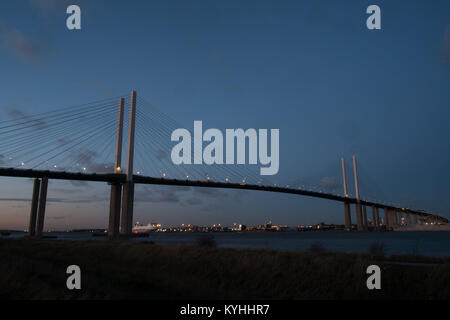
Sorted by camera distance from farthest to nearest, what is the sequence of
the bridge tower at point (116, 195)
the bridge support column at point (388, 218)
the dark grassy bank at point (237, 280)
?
the bridge support column at point (388, 218), the bridge tower at point (116, 195), the dark grassy bank at point (237, 280)

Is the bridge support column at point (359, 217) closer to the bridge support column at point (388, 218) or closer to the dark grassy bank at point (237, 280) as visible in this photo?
the bridge support column at point (388, 218)

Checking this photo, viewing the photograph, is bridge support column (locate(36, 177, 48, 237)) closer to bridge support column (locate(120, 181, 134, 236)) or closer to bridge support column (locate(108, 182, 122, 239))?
bridge support column (locate(108, 182, 122, 239))

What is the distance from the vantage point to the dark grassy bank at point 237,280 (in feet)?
36.8

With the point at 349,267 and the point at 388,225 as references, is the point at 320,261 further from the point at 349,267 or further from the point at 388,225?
the point at 388,225

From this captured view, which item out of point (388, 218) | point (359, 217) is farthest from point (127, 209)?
point (388, 218)

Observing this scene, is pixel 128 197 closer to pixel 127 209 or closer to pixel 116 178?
pixel 127 209

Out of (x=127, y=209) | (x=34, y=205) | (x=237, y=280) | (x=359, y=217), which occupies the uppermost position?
(x=359, y=217)

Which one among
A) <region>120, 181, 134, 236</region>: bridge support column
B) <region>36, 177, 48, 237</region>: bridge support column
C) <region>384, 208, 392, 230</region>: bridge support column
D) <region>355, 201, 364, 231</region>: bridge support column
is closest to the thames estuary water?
<region>120, 181, 134, 236</region>: bridge support column

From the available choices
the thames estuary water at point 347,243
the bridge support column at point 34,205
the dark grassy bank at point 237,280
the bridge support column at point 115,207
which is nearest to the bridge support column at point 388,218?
the thames estuary water at point 347,243

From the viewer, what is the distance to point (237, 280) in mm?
15797

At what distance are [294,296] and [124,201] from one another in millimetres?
54838

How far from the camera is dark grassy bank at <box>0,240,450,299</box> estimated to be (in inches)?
442
